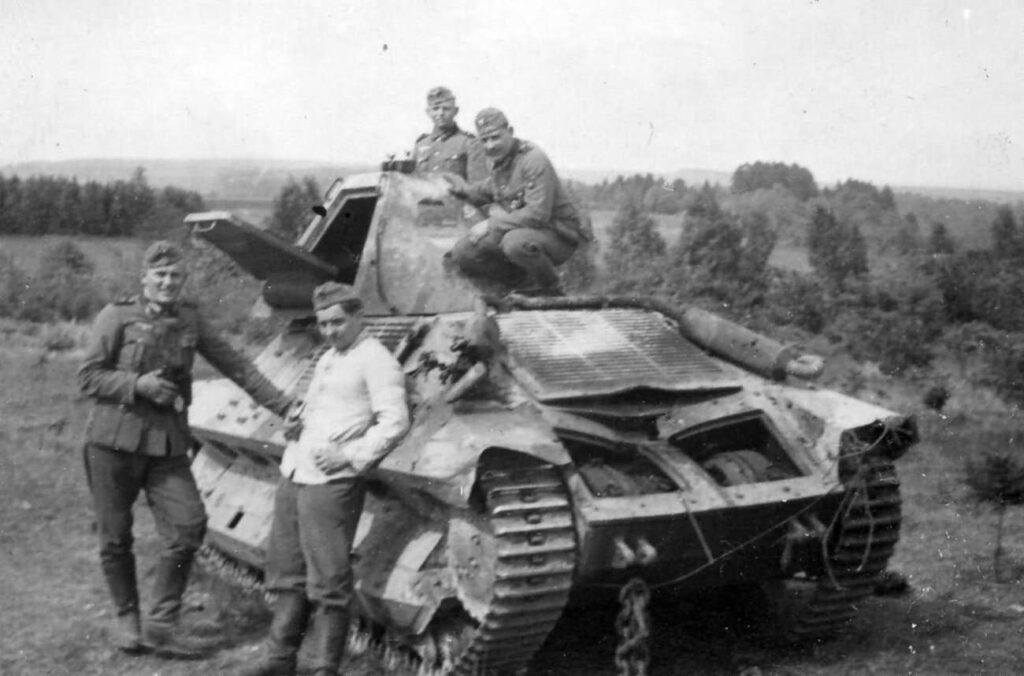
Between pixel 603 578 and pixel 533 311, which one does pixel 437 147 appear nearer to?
pixel 533 311

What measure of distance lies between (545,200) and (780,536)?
9.00 ft

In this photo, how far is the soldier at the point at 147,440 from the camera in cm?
642

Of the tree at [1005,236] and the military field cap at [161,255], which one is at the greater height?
the military field cap at [161,255]

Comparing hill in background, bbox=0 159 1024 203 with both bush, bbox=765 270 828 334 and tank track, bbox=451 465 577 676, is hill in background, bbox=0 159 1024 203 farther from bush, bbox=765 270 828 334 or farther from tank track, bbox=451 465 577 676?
tank track, bbox=451 465 577 676

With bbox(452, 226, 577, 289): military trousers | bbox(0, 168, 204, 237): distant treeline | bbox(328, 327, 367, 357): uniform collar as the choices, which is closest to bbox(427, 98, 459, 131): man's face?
bbox(452, 226, 577, 289): military trousers

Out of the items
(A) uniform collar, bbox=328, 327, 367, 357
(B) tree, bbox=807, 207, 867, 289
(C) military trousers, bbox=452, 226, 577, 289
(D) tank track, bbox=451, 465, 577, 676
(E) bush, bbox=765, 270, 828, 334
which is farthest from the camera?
(B) tree, bbox=807, 207, 867, 289

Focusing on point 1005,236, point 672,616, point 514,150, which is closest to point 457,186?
point 514,150

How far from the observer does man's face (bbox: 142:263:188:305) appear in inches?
257

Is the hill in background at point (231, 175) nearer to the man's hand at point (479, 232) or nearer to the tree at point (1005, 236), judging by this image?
the tree at point (1005, 236)

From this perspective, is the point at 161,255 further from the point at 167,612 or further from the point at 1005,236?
the point at 1005,236

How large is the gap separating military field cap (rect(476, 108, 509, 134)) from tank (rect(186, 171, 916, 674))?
987 millimetres

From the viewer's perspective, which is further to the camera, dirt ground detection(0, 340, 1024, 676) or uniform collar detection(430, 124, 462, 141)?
uniform collar detection(430, 124, 462, 141)

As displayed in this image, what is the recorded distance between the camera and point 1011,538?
974 cm

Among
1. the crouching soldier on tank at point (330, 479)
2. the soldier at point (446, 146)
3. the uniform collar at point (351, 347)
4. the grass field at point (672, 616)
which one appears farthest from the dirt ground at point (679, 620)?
the soldier at point (446, 146)
